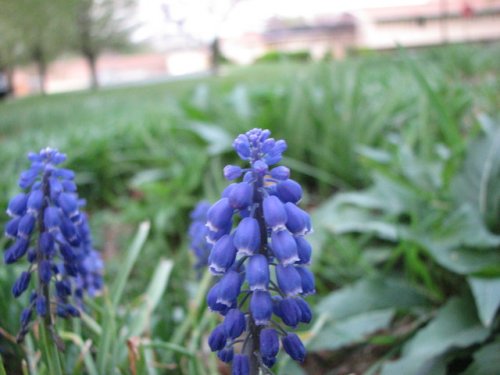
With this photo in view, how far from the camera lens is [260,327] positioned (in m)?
1.09

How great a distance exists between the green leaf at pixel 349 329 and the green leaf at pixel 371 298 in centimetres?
4

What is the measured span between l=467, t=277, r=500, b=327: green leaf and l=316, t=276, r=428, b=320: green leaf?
410 mm

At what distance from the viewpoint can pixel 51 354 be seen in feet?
4.13

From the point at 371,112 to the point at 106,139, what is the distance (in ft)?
7.74

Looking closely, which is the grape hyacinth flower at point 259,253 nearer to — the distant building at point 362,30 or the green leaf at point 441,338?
the green leaf at point 441,338

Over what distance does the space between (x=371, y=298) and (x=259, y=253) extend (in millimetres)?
1376

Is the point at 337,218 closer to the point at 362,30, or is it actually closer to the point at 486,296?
the point at 486,296

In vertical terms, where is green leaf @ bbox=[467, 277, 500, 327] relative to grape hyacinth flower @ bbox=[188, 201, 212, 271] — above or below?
below

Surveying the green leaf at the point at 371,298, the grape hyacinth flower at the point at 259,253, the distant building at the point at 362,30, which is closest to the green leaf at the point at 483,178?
the green leaf at the point at 371,298

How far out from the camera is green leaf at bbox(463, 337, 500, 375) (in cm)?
170

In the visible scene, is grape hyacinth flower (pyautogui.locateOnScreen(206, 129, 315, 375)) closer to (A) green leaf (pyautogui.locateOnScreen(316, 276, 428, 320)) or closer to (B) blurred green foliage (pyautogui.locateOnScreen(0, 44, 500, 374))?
(B) blurred green foliage (pyautogui.locateOnScreen(0, 44, 500, 374))

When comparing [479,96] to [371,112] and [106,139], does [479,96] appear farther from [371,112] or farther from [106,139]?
[106,139]

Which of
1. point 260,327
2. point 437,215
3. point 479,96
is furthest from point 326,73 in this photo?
point 260,327

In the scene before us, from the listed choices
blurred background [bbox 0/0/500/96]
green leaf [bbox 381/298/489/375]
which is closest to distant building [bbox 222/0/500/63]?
blurred background [bbox 0/0/500/96]
